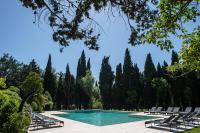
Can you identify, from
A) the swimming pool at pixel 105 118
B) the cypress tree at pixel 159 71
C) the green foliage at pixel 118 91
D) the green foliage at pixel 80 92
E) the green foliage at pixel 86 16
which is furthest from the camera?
the green foliage at pixel 80 92

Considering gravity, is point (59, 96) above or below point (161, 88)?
below

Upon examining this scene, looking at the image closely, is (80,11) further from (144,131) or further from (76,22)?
(144,131)

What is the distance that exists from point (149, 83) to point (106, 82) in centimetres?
906

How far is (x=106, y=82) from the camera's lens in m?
42.9

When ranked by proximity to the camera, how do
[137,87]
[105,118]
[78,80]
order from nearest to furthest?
[105,118] < [137,87] < [78,80]

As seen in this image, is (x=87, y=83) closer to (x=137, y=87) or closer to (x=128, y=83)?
(x=128, y=83)

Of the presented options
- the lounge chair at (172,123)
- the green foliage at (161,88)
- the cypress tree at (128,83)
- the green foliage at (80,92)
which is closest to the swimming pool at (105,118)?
the lounge chair at (172,123)

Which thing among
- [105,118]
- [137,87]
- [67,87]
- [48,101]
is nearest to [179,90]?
[137,87]

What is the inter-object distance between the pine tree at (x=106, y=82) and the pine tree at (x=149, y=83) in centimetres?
760

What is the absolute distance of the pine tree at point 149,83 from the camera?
119 feet

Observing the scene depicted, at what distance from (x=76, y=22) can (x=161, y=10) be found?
8.73ft

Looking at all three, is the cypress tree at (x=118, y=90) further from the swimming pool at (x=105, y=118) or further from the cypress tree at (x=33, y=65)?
the cypress tree at (x=33, y=65)

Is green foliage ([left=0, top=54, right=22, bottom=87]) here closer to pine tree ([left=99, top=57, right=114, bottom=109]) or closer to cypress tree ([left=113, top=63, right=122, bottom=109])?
pine tree ([left=99, top=57, right=114, bottom=109])

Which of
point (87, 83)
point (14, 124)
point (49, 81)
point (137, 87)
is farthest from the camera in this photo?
point (87, 83)
